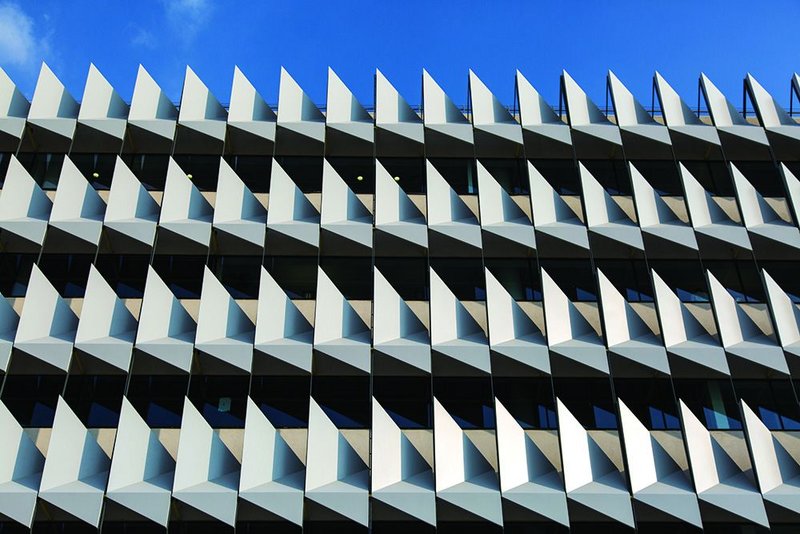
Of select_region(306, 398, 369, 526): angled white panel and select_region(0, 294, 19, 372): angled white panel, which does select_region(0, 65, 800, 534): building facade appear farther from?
select_region(0, 294, 19, 372): angled white panel

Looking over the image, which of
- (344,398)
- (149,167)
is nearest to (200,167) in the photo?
(149,167)

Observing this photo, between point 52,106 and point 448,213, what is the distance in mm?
13716

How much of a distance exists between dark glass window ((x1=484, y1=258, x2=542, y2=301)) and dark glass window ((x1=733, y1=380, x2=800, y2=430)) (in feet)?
21.1

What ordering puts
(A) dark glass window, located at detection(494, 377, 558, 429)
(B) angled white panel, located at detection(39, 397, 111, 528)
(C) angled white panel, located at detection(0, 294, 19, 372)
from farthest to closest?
(A) dark glass window, located at detection(494, 377, 558, 429) < (C) angled white panel, located at detection(0, 294, 19, 372) < (B) angled white panel, located at detection(39, 397, 111, 528)

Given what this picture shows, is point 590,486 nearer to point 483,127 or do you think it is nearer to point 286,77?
point 483,127

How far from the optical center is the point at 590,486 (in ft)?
74.8

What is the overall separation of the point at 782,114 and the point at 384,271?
1505 cm

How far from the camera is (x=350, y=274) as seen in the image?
28.2 m

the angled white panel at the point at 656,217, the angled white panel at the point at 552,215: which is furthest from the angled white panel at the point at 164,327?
the angled white panel at the point at 656,217

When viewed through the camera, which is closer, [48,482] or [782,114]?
[48,482]

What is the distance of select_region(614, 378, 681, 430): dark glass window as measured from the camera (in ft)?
83.9

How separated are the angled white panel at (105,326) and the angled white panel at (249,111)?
24.4 ft

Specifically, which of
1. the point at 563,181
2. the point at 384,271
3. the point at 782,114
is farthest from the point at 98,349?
the point at 782,114

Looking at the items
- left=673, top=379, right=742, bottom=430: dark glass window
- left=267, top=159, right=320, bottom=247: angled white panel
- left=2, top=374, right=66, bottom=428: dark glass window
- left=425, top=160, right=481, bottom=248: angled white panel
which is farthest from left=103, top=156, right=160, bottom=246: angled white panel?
left=673, top=379, right=742, bottom=430: dark glass window
